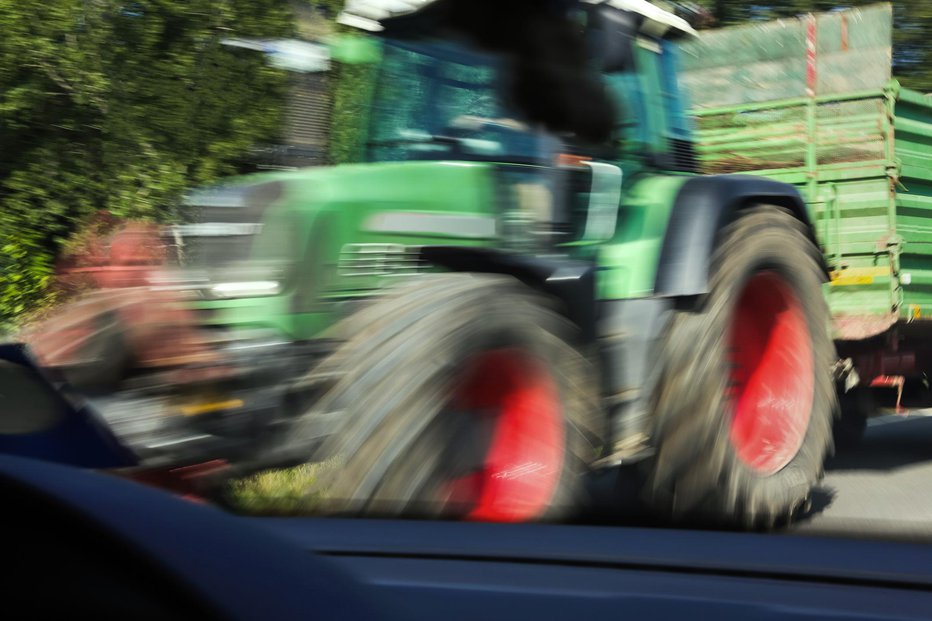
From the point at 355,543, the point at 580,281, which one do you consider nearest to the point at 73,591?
the point at 355,543

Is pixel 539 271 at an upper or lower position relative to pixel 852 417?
upper

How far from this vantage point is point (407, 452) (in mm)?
3279

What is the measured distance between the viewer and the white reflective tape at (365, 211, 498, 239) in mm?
4020

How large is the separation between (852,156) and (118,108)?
23.3 ft

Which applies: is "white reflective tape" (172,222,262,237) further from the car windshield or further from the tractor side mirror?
the tractor side mirror

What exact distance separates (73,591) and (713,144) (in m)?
6.89

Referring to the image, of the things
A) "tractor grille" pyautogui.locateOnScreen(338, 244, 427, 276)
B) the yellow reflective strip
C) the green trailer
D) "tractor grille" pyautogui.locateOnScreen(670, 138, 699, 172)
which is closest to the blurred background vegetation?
the green trailer

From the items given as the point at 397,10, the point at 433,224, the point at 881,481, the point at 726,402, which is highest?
the point at 397,10

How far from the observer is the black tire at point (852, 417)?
7.41 meters

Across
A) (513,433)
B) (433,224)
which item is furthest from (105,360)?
(513,433)

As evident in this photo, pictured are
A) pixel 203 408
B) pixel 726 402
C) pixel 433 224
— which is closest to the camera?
pixel 203 408

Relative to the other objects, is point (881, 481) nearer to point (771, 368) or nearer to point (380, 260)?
point (771, 368)

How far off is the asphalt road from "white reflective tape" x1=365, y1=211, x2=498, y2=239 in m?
1.71

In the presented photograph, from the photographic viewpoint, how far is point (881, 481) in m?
6.80
